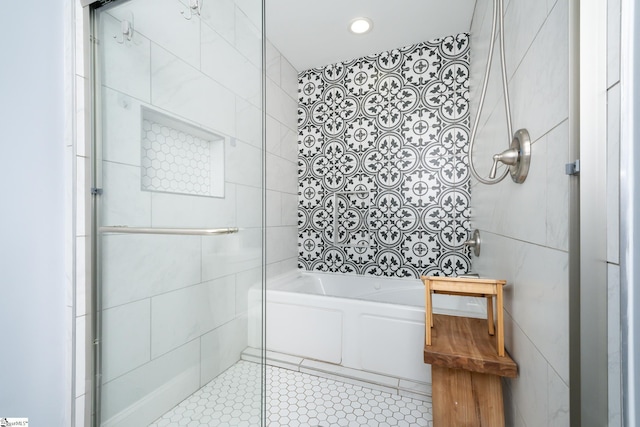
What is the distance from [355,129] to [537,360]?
2.11 m

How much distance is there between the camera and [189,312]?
0.95 m

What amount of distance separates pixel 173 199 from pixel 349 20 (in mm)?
1868

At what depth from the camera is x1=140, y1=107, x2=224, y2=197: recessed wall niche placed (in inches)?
36.5

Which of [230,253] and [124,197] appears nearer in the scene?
[230,253]

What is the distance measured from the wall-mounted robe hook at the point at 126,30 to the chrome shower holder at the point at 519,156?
1407 mm

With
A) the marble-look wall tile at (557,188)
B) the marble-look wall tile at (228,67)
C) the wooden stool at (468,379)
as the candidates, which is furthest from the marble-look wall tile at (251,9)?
the wooden stool at (468,379)

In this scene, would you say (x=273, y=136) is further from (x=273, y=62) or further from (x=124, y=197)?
(x=124, y=197)

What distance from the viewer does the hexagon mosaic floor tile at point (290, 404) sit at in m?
0.92

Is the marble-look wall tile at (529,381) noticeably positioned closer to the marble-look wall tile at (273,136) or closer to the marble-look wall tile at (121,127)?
the marble-look wall tile at (121,127)

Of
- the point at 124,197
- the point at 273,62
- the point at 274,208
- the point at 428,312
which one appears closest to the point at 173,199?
the point at 124,197

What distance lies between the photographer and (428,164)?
2285 mm
